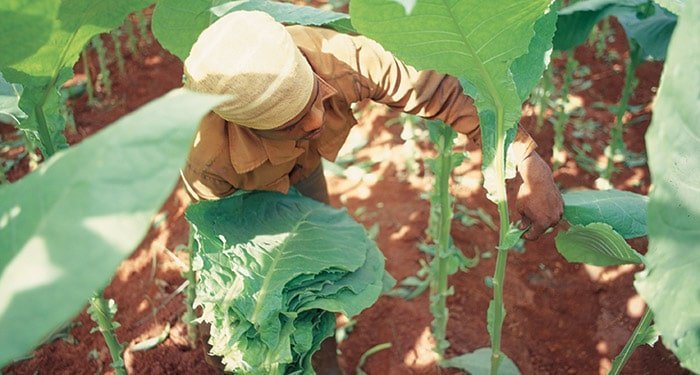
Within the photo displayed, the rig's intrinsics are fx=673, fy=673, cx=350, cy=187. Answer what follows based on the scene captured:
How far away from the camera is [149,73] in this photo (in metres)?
4.09

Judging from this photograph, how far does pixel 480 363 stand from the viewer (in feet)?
7.09

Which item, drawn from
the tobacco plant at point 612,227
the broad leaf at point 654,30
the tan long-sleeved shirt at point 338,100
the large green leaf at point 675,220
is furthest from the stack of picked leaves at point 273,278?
the broad leaf at point 654,30

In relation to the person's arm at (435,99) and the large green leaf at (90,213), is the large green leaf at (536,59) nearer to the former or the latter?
the person's arm at (435,99)

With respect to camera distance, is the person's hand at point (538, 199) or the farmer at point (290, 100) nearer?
the farmer at point (290, 100)

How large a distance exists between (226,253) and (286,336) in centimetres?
26

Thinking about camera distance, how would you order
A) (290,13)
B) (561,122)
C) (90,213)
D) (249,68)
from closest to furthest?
(90,213)
(249,68)
(290,13)
(561,122)

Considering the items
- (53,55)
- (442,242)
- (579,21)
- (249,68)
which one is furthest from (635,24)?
(53,55)

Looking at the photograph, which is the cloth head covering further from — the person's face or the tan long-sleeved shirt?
the tan long-sleeved shirt

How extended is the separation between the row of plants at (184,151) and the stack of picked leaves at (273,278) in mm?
13

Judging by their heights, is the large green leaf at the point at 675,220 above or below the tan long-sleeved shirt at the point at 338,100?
above

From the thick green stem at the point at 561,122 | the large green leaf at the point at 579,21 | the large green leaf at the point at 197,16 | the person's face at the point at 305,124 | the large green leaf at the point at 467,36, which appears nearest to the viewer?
the large green leaf at the point at 467,36

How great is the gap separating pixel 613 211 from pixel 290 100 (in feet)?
2.54

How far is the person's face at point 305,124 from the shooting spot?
155 cm

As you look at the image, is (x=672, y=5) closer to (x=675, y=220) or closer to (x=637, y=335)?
(x=675, y=220)
